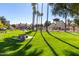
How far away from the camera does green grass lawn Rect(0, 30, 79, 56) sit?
3.10 metres

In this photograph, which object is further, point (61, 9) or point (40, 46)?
point (61, 9)

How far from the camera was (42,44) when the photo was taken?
3.14 m

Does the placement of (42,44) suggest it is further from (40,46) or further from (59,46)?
(59,46)

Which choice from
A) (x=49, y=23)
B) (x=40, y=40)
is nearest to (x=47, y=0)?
(x=49, y=23)

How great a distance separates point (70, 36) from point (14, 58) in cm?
82

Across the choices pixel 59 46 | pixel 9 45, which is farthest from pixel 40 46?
pixel 9 45

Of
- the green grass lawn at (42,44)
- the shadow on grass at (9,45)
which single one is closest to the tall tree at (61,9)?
the green grass lawn at (42,44)

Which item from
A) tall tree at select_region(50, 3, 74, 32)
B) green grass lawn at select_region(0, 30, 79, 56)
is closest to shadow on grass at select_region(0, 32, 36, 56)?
green grass lawn at select_region(0, 30, 79, 56)

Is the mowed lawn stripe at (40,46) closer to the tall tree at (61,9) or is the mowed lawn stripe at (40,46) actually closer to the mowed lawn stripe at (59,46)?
the mowed lawn stripe at (59,46)

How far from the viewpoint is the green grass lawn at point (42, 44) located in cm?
310

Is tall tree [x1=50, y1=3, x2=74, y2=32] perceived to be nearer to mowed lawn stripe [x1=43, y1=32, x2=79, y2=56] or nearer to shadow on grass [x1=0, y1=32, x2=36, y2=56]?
mowed lawn stripe [x1=43, y1=32, x2=79, y2=56]

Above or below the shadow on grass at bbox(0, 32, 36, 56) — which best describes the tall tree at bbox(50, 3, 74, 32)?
above

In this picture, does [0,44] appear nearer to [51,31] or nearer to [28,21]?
[28,21]

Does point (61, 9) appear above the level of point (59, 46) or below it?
above
